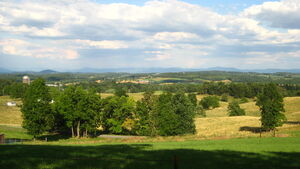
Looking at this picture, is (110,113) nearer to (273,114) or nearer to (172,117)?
(172,117)

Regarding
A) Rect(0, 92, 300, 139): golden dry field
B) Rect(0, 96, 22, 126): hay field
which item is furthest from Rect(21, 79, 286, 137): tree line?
Rect(0, 96, 22, 126): hay field

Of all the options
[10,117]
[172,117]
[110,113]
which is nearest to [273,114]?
[172,117]

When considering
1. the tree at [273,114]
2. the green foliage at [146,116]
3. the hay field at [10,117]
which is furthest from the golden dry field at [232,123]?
the green foliage at [146,116]

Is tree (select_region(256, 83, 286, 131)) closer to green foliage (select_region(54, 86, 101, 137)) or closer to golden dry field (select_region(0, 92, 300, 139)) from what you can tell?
golden dry field (select_region(0, 92, 300, 139))

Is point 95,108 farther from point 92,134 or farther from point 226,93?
point 226,93

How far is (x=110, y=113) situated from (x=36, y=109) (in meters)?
18.7

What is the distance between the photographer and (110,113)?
58.4 meters

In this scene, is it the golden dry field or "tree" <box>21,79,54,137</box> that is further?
the golden dry field

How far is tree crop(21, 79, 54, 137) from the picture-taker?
142ft

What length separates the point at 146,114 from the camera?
55281mm

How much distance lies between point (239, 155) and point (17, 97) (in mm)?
156129

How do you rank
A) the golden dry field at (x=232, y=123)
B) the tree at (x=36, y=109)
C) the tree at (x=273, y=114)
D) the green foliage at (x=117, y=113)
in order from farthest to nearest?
the green foliage at (x=117, y=113), the golden dry field at (x=232, y=123), the tree at (x=273, y=114), the tree at (x=36, y=109)

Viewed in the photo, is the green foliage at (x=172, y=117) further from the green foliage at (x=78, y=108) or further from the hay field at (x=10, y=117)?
the hay field at (x=10, y=117)

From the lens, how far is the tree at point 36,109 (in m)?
43.3
